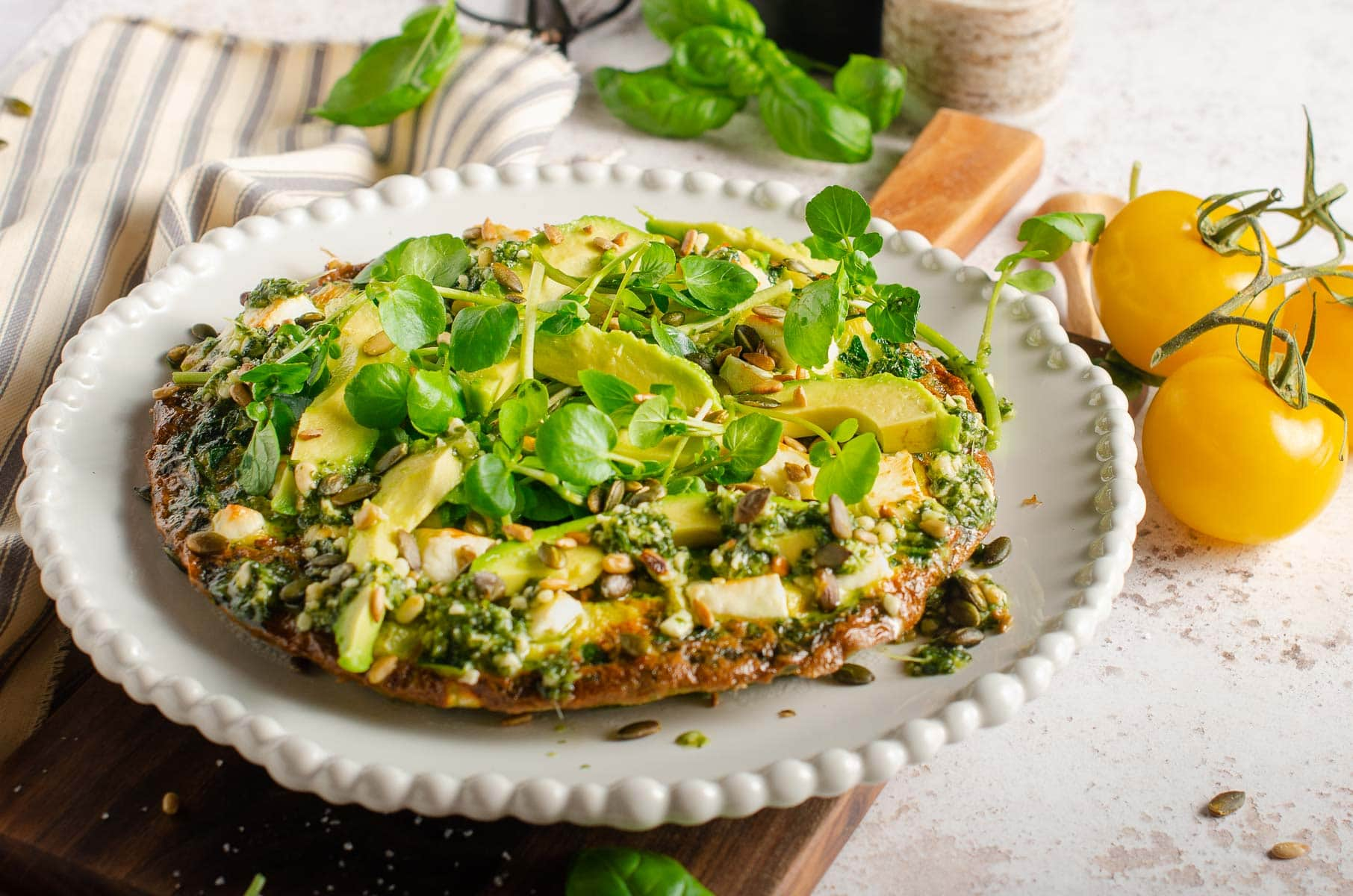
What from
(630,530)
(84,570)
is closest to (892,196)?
(630,530)

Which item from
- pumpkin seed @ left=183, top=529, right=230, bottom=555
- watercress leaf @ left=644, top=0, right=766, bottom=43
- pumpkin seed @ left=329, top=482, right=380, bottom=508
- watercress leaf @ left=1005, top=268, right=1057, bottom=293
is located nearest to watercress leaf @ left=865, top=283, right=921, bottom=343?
watercress leaf @ left=1005, top=268, right=1057, bottom=293

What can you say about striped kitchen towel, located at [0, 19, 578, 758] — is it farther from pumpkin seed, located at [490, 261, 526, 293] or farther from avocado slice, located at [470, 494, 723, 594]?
avocado slice, located at [470, 494, 723, 594]

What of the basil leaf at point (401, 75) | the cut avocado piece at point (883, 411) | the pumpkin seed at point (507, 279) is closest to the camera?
the cut avocado piece at point (883, 411)

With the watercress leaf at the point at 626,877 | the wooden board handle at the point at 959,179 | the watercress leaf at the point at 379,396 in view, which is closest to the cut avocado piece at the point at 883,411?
the watercress leaf at the point at 379,396

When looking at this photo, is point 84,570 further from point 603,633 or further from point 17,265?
point 17,265

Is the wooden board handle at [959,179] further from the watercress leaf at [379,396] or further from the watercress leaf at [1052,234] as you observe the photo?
the watercress leaf at [379,396]

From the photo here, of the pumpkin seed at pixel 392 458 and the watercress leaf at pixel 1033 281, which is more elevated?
the watercress leaf at pixel 1033 281

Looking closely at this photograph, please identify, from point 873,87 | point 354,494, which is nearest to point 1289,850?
point 354,494
